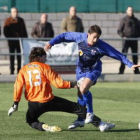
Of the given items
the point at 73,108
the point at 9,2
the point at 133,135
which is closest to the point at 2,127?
the point at 73,108

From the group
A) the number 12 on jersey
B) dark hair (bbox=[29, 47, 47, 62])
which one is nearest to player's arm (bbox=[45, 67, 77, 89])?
the number 12 on jersey

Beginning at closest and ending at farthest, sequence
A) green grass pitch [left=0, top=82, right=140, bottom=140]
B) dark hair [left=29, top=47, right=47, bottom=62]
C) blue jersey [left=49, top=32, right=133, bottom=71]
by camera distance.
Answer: green grass pitch [left=0, top=82, right=140, bottom=140] < dark hair [left=29, top=47, right=47, bottom=62] < blue jersey [left=49, top=32, right=133, bottom=71]

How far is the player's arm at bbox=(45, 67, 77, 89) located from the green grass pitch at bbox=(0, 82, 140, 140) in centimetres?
74

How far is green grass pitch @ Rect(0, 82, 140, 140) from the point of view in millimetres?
10961

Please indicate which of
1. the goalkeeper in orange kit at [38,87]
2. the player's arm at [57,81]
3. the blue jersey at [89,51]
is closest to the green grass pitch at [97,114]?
the goalkeeper in orange kit at [38,87]

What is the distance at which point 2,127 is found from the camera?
11.9 metres

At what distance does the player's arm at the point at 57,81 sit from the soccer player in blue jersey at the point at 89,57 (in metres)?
0.77

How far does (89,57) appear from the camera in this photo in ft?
38.9

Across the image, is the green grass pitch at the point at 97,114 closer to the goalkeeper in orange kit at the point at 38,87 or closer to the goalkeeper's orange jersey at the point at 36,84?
the goalkeeper in orange kit at the point at 38,87

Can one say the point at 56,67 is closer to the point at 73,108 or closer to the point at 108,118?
the point at 108,118

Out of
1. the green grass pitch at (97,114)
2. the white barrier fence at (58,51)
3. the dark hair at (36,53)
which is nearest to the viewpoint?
the green grass pitch at (97,114)

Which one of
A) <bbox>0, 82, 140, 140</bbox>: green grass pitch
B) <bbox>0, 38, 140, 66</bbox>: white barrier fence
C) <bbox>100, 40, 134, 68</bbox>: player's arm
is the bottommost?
<bbox>0, 82, 140, 140</bbox>: green grass pitch

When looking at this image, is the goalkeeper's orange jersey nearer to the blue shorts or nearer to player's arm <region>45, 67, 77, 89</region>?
player's arm <region>45, 67, 77, 89</region>

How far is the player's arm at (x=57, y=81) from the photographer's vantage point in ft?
35.0
